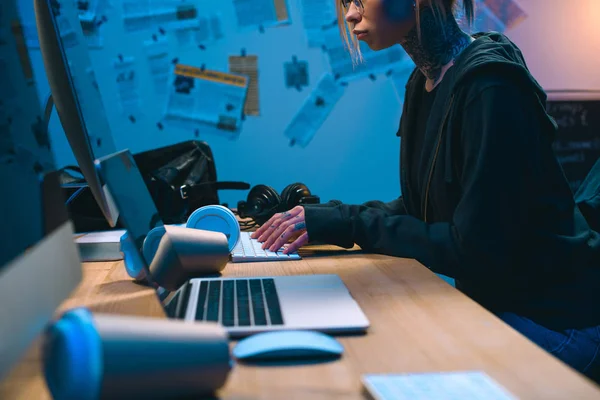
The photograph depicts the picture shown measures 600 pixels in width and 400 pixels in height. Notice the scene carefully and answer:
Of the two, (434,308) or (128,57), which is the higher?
(128,57)

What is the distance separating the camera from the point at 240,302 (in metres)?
0.79

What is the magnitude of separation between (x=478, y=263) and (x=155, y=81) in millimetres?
1883

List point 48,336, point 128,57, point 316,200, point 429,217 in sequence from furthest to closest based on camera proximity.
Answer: point 128,57 → point 316,200 → point 429,217 → point 48,336

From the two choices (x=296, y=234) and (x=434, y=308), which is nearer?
(x=434, y=308)

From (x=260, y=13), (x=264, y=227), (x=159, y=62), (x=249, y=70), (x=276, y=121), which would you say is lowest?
(x=264, y=227)

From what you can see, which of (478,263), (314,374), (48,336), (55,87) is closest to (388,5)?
(478,263)

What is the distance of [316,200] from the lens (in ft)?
5.48

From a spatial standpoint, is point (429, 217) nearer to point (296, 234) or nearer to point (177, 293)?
point (296, 234)

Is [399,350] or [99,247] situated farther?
[99,247]

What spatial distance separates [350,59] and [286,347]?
2160 mm

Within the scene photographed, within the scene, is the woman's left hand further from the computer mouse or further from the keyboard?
the computer mouse

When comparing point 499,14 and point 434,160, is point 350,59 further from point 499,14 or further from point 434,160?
point 434,160

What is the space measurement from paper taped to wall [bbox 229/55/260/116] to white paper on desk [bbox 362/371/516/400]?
7.00 ft

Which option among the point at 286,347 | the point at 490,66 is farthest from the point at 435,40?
the point at 286,347
